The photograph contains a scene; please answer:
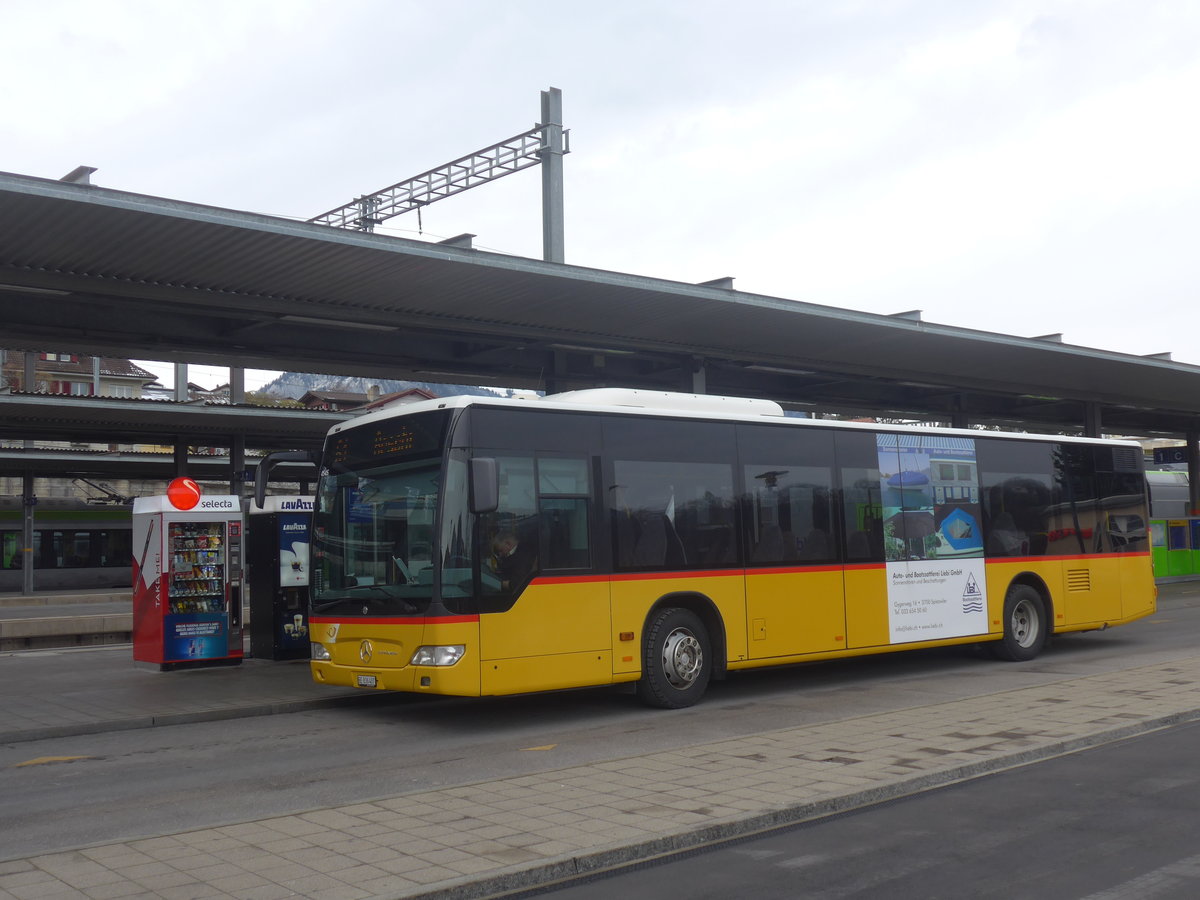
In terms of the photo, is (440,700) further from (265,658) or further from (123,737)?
(265,658)

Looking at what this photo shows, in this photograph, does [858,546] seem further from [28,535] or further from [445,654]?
[28,535]

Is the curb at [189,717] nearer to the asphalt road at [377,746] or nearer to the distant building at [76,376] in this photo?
the asphalt road at [377,746]

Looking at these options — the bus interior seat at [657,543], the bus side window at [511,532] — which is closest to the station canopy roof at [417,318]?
the bus side window at [511,532]

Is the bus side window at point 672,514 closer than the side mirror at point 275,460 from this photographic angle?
Yes

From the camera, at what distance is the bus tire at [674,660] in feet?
37.0

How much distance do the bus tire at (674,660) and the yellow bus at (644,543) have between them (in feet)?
0.07

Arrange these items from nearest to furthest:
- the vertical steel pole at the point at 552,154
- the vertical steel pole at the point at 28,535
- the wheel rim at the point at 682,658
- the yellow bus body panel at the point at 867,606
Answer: the wheel rim at the point at 682,658 < the yellow bus body panel at the point at 867,606 < the vertical steel pole at the point at 552,154 < the vertical steel pole at the point at 28,535

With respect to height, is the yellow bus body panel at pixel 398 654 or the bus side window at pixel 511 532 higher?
the bus side window at pixel 511 532

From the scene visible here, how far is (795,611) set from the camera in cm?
1256

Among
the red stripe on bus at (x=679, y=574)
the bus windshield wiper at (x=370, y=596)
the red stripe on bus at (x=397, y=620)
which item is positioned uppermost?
the red stripe on bus at (x=679, y=574)

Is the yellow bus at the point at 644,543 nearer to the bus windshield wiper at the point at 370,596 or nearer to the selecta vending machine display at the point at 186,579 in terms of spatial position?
the bus windshield wiper at the point at 370,596

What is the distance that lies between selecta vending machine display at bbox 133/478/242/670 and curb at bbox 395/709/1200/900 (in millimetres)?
10586

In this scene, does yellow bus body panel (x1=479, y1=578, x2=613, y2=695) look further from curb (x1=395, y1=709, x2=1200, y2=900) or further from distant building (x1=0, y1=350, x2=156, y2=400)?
distant building (x1=0, y1=350, x2=156, y2=400)

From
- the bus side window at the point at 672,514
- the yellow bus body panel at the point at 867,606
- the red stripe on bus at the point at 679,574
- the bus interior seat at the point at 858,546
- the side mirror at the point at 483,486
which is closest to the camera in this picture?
the side mirror at the point at 483,486
